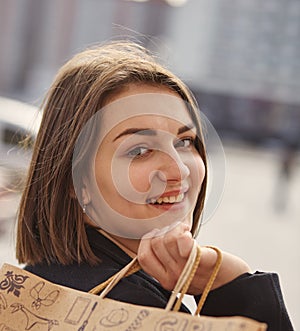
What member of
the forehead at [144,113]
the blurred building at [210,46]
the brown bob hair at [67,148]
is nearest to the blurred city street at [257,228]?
the brown bob hair at [67,148]

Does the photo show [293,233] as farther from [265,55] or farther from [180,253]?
[265,55]

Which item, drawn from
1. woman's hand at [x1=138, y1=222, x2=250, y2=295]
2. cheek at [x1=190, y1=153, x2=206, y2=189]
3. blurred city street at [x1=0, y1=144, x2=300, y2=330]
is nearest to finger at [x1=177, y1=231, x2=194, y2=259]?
woman's hand at [x1=138, y1=222, x2=250, y2=295]

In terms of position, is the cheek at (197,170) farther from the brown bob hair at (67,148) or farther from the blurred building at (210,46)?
the blurred building at (210,46)

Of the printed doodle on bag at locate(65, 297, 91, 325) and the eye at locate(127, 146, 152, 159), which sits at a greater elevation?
the eye at locate(127, 146, 152, 159)

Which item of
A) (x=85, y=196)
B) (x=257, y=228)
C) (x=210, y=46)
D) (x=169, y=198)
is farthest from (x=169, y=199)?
(x=210, y=46)

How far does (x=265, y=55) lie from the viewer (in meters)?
18.5

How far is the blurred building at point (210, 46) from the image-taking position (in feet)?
57.2

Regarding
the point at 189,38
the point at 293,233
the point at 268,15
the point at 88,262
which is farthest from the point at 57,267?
the point at 189,38

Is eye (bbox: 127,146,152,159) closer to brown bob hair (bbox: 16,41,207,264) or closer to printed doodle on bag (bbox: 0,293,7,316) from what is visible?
brown bob hair (bbox: 16,41,207,264)

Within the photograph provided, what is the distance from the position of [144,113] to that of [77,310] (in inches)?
8.3

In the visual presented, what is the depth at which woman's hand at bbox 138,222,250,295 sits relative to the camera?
0.68 metres

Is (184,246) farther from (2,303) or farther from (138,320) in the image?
(2,303)

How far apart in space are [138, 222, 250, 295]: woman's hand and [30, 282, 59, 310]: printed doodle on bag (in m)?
0.08

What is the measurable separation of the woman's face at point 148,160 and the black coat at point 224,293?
0.21 feet
